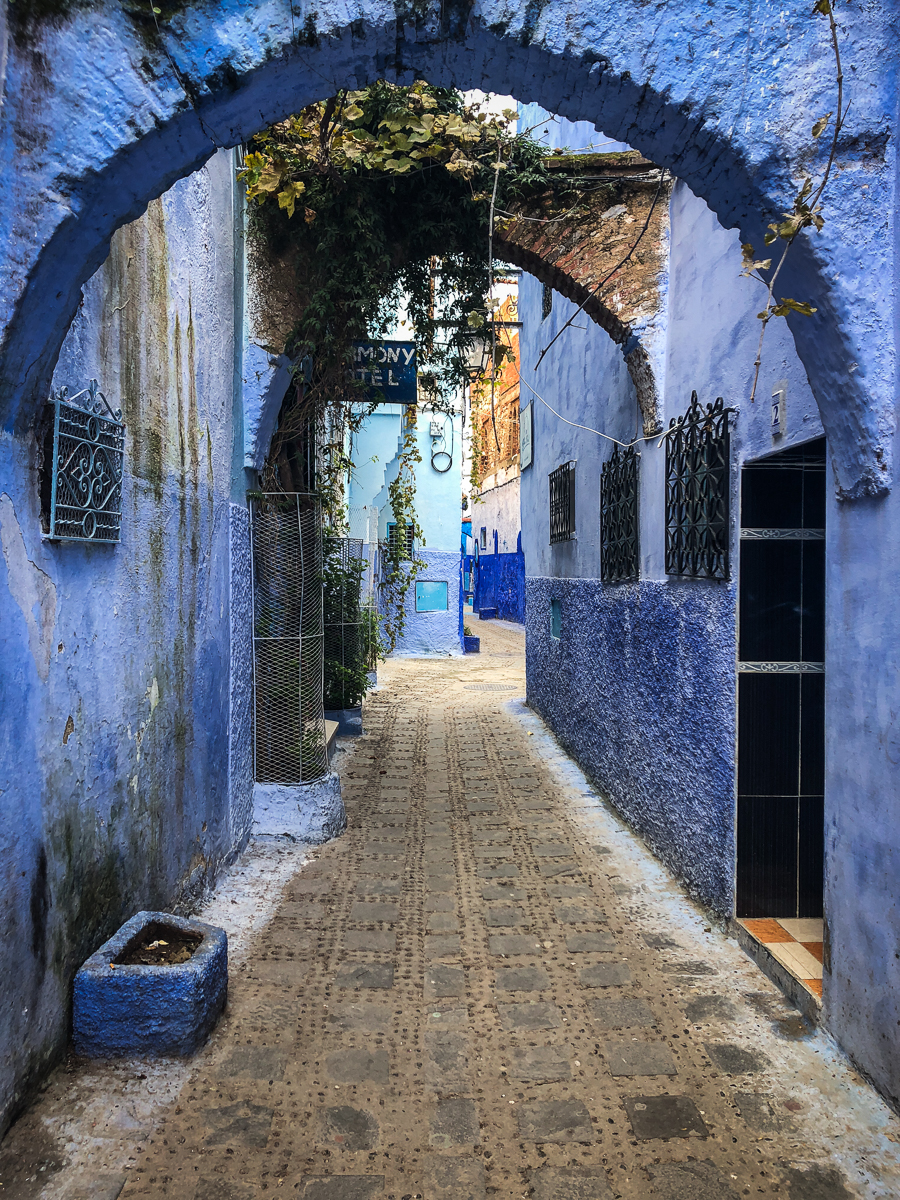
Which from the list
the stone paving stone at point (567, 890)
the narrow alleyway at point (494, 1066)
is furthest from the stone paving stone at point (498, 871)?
the stone paving stone at point (567, 890)

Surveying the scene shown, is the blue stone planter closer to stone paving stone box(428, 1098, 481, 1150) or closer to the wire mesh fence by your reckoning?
stone paving stone box(428, 1098, 481, 1150)

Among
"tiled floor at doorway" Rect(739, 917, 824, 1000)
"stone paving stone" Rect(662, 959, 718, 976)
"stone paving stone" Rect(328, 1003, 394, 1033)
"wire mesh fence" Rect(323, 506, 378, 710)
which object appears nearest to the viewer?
"stone paving stone" Rect(328, 1003, 394, 1033)

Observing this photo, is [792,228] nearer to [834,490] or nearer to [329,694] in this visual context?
[834,490]

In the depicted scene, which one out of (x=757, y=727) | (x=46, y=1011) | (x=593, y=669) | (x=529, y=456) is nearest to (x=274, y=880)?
A: (x=46, y=1011)

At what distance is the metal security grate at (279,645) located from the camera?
5.48m

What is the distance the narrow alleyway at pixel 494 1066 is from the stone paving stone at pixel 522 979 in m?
0.01

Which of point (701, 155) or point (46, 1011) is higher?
point (701, 155)

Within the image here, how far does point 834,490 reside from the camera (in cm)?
299

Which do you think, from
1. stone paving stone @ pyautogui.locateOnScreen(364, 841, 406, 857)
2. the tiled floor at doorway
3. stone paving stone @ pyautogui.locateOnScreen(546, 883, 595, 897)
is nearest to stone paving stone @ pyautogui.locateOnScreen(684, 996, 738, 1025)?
the tiled floor at doorway

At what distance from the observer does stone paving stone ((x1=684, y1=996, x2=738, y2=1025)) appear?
326cm

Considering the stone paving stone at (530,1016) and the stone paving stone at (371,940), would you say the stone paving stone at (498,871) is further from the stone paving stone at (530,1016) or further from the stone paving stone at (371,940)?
the stone paving stone at (530,1016)

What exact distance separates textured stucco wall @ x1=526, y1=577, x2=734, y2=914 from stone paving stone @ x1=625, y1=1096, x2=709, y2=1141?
141cm

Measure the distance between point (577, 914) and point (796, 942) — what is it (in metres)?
1.12

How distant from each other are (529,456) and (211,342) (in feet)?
25.1
